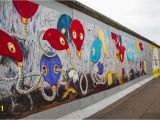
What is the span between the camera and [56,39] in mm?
10867

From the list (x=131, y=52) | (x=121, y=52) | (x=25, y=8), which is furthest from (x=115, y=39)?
(x=25, y=8)

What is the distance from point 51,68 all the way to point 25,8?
7.61 feet

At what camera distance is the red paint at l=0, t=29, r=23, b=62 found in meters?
7.73

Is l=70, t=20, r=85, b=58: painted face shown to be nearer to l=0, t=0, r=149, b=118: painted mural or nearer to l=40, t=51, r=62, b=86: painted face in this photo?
l=0, t=0, r=149, b=118: painted mural

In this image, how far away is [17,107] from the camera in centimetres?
828

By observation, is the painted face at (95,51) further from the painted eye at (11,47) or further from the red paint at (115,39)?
the painted eye at (11,47)

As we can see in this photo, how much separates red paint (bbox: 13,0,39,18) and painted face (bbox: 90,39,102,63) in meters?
5.76

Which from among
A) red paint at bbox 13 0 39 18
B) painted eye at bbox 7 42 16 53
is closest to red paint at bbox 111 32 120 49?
red paint at bbox 13 0 39 18

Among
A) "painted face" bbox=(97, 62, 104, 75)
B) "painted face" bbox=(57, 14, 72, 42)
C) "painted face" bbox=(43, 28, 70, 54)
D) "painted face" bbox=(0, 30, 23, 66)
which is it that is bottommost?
"painted face" bbox=(97, 62, 104, 75)

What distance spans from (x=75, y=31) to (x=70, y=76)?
6.35 feet

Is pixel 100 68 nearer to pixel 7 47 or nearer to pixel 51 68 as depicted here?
pixel 51 68

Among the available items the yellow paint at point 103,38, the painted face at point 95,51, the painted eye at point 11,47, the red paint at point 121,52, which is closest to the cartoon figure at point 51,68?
the painted eye at point 11,47

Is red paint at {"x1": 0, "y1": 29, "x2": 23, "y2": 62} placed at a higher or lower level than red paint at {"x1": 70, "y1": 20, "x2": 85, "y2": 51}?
lower

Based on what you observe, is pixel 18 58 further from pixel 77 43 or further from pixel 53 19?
pixel 77 43
